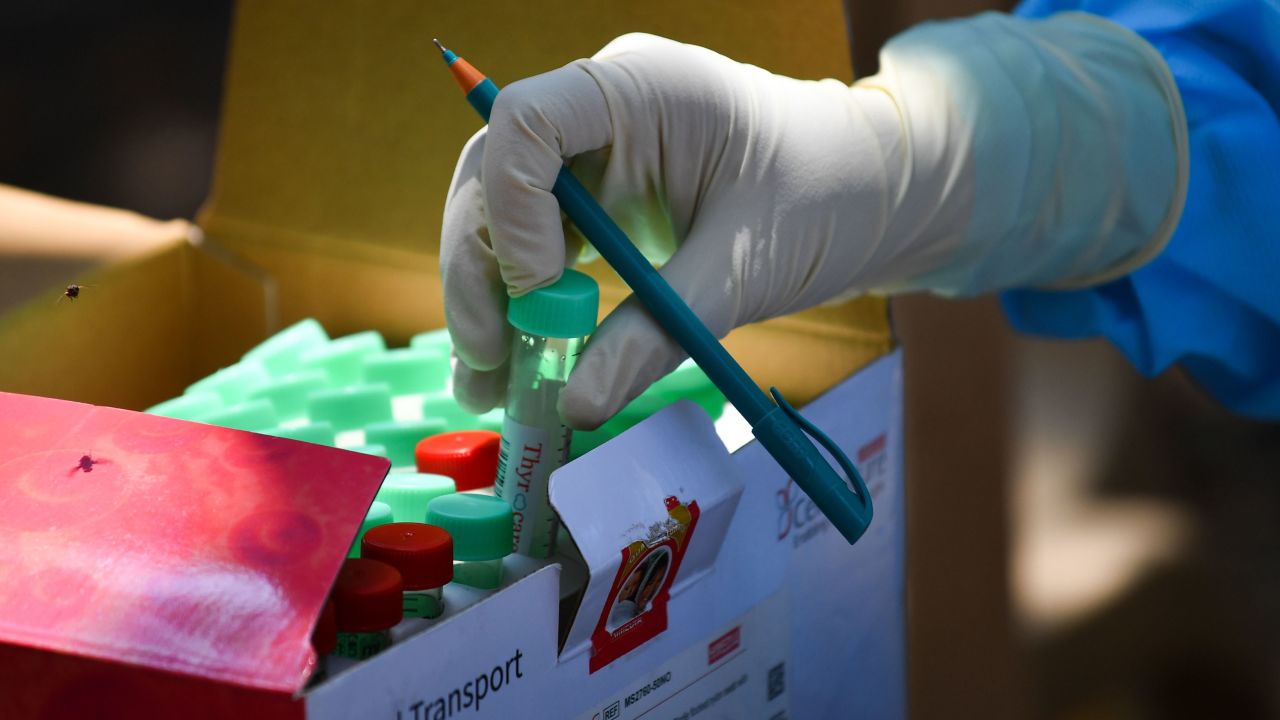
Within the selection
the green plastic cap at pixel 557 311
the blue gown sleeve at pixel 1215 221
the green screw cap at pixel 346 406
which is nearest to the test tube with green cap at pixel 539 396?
the green plastic cap at pixel 557 311

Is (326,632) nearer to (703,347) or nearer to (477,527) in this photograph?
(477,527)

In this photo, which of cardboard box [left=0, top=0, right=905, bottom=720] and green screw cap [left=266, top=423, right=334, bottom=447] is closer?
cardboard box [left=0, top=0, right=905, bottom=720]

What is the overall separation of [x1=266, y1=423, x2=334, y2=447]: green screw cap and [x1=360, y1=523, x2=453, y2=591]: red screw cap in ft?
0.79

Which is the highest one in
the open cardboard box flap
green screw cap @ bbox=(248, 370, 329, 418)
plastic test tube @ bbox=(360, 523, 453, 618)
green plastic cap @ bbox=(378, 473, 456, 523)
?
the open cardboard box flap

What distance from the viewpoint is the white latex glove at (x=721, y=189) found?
27.1 inches

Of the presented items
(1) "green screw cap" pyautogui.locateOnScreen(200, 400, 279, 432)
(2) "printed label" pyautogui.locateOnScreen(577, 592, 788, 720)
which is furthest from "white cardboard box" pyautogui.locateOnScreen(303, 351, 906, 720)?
(1) "green screw cap" pyautogui.locateOnScreen(200, 400, 279, 432)

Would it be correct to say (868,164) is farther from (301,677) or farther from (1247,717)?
(1247,717)

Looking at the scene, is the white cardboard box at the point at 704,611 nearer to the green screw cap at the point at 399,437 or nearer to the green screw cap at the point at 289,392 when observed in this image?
the green screw cap at the point at 399,437

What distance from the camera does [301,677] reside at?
498 millimetres

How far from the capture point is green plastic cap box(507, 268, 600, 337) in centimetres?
69

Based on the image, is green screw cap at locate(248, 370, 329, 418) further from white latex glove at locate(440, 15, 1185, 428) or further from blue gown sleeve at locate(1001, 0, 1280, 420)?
blue gown sleeve at locate(1001, 0, 1280, 420)

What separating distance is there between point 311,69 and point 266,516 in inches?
29.7

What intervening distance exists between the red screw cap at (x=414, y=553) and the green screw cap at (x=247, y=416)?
0.30 metres

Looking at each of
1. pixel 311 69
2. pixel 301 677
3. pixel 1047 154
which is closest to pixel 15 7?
pixel 311 69
